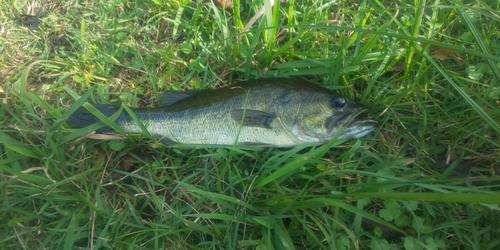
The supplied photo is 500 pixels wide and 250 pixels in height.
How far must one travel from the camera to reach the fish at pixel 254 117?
9.41 ft

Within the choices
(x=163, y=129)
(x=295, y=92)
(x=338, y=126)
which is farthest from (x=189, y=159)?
(x=338, y=126)

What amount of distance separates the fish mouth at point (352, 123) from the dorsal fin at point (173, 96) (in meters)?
1.40

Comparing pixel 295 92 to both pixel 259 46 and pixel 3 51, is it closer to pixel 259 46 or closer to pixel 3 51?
pixel 259 46

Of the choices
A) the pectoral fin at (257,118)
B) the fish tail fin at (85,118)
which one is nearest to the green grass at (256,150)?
the fish tail fin at (85,118)

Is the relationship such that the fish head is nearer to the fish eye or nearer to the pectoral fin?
the fish eye

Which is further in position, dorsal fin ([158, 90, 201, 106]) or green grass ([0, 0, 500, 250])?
dorsal fin ([158, 90, 201, 106])

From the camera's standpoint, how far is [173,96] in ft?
10.8

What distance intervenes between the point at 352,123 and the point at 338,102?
23 cm

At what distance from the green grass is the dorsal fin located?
0.61 feet

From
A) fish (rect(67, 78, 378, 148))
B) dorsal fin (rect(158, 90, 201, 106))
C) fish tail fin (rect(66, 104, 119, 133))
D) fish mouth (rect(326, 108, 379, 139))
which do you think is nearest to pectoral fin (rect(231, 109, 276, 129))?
fish (rect(67, 78, 378, 148))

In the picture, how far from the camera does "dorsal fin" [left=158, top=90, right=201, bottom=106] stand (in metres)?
3.29

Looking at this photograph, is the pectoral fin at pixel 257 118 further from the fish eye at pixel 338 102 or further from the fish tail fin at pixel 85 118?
the fish tail fin at pixel 85 118

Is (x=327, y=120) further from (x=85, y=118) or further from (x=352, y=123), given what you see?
(x=85, y=118)

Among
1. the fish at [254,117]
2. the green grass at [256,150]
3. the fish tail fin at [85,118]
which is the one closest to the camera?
the green grass at [256,150]
